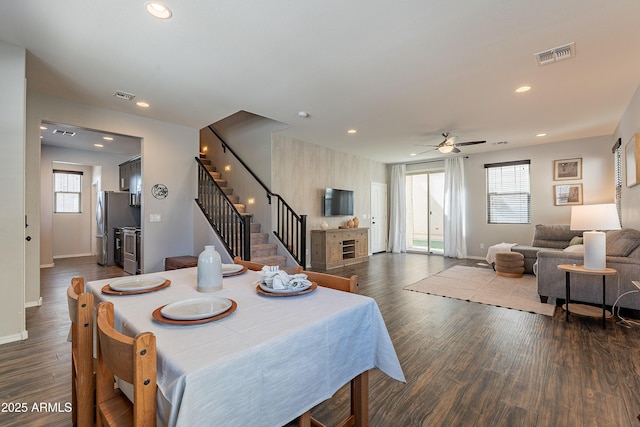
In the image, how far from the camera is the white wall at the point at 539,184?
5996 millimetres

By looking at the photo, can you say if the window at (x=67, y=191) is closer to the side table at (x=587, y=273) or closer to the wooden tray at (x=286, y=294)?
the wooden tray at (x=286, y=294)

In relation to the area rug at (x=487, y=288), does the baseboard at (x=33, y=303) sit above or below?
above

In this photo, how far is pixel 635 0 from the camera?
6.87ft

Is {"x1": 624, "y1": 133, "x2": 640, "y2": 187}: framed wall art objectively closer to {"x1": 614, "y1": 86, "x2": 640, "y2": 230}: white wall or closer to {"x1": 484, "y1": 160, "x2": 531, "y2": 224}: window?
{"x1": 614, "y1": 86, "x2": 640, "y2": 230}: white wall

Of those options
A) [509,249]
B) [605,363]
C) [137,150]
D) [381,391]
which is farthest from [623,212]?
[137,150]

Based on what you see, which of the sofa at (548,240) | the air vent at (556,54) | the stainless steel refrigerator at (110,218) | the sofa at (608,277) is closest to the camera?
the air vent at (556,54)

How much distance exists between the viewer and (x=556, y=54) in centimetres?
279

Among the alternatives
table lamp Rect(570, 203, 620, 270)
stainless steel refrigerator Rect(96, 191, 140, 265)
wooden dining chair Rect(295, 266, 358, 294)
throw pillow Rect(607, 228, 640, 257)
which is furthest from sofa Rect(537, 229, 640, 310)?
stainless steel refrigerator Rect(96, 191, 140, 265)

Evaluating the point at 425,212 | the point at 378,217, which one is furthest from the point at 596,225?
the point at 378,217

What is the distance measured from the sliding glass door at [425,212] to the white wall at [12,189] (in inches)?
328

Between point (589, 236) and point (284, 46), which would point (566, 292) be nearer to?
point (589, 236)

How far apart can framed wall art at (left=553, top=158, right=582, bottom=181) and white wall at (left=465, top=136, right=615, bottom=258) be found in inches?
2.7

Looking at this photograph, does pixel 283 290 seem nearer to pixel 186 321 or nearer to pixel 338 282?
pixel 338 282

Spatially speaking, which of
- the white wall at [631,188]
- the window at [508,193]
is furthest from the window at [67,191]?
the white wall at [631,188]
